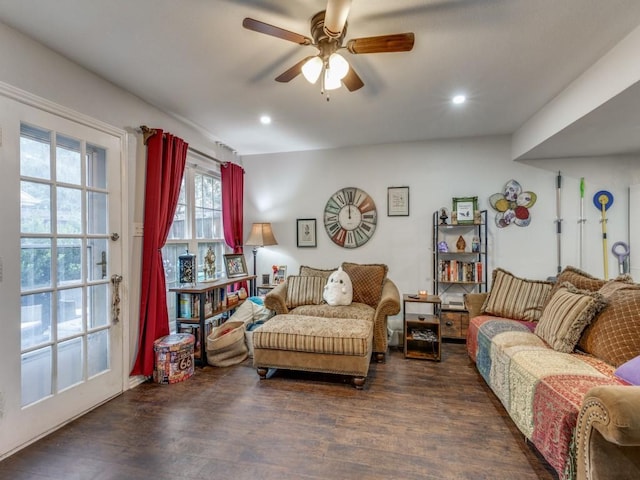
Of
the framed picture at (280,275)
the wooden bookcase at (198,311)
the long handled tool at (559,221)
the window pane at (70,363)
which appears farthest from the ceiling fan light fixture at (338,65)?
the long handled tool at (559,221)

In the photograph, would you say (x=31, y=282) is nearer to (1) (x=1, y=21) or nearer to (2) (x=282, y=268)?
(1) (x=1, y=21)

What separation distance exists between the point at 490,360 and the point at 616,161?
9.82 feet

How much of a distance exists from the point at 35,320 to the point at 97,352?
542 millimetres

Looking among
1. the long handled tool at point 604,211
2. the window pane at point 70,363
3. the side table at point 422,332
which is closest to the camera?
the window pane at point 70,363

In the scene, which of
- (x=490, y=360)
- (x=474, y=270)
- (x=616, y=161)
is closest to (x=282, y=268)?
(x=474, y=270)

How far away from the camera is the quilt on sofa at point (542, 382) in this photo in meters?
1.40

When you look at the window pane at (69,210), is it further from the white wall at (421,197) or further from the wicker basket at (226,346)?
the white wall at (421,197)

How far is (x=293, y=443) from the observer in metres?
1.83

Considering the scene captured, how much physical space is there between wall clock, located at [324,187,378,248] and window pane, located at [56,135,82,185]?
9.00ft

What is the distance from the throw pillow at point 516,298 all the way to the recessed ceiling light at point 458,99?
1.70 m

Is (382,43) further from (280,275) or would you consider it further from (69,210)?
(280,275)

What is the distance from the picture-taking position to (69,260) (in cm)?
214

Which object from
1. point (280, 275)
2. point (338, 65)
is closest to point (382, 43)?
point (338, 65)

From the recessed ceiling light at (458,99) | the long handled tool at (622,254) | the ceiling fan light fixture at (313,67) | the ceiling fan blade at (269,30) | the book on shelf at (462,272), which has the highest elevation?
the recessed ceiling light at (458,99)
